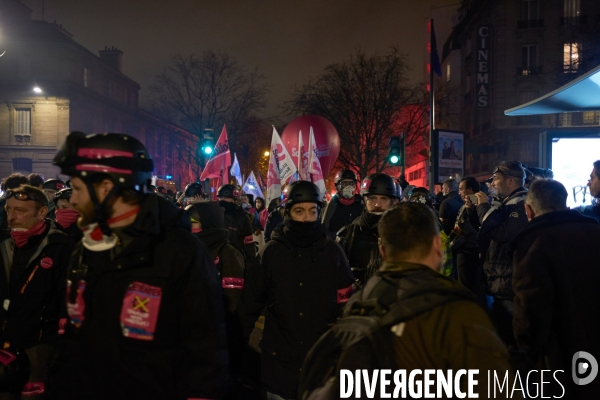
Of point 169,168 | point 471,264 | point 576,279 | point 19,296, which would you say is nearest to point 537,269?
point 576,279

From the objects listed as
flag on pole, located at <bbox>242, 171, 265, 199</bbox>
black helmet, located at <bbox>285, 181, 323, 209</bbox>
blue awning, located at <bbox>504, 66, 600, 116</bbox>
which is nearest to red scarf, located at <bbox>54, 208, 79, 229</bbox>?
black helmet, located at <bbox>285, 181, 323, 209</bbox>

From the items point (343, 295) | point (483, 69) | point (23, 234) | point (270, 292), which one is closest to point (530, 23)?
A: point (483, 69)

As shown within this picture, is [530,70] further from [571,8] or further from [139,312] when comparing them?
[139,312]

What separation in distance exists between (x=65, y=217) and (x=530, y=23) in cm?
4608

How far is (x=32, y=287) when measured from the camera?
4.12 m

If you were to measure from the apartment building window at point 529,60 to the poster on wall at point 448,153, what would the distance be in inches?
1370

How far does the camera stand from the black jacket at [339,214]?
8.83 m

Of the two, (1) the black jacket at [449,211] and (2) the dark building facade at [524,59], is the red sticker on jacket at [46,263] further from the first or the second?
(2) the dark building facade at [524,59]

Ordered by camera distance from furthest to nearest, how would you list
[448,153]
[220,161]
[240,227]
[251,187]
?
[251,187] < [220,161] < [448,153] < [240,227]

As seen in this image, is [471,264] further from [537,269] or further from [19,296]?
[19,296]

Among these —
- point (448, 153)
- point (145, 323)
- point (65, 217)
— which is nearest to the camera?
point (145, 323)

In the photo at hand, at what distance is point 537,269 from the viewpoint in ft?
13.3

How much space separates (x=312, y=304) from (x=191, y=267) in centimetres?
176

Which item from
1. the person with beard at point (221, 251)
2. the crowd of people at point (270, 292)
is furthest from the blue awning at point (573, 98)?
the person with beard at point (221, 251)
